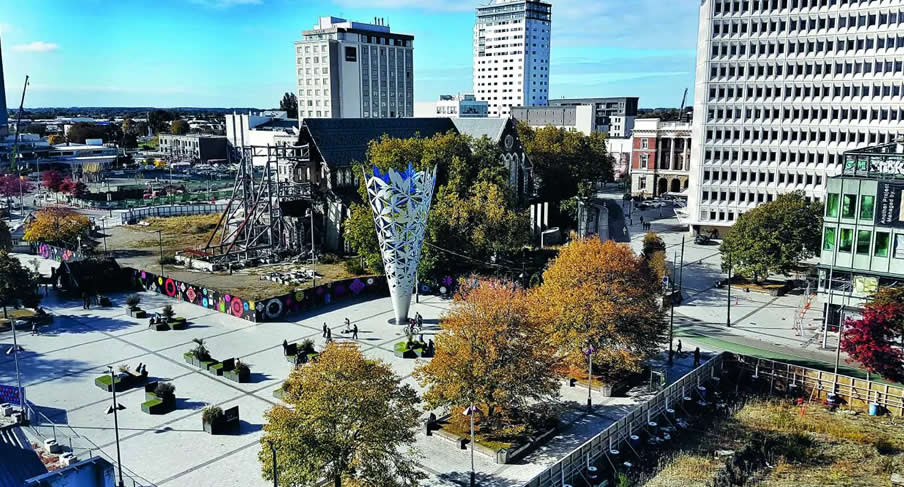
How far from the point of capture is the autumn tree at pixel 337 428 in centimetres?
2442

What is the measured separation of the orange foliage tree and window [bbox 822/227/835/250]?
2442 centimetres

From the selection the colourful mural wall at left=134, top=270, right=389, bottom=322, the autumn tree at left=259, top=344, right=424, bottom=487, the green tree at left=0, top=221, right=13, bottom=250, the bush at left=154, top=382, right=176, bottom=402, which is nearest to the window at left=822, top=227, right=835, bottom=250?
the autumn tree at left=259, top=344, right=424, bottom=487

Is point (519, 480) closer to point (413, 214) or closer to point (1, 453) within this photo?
point (1, 453)

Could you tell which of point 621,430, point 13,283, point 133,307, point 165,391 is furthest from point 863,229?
point 13,283

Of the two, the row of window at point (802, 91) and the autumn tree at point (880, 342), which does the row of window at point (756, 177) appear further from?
the autumn tree at point (880, 342)

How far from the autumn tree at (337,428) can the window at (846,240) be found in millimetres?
34381

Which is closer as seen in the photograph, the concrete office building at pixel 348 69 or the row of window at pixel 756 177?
the row of window at pixel 756 177

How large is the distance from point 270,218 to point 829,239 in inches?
2053

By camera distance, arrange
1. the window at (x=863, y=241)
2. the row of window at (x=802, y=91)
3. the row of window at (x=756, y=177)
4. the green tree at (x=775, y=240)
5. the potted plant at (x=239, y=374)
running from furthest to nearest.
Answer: the row of window at (x=756, y=177)
the row of window at (x=802, y=91)
the green tree at (x=775, y=240)
the window at (x=863, y=241)
the potted plant at (x=239, y=374)

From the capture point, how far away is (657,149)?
122188mm

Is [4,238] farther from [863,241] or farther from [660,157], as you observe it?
[660,157]

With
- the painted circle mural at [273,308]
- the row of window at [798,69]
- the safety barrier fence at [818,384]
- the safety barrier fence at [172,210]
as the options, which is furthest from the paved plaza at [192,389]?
the safety barrier fence at [172,210]

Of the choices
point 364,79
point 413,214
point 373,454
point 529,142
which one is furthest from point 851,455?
point 364,79

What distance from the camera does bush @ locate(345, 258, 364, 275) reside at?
66.2 metres
